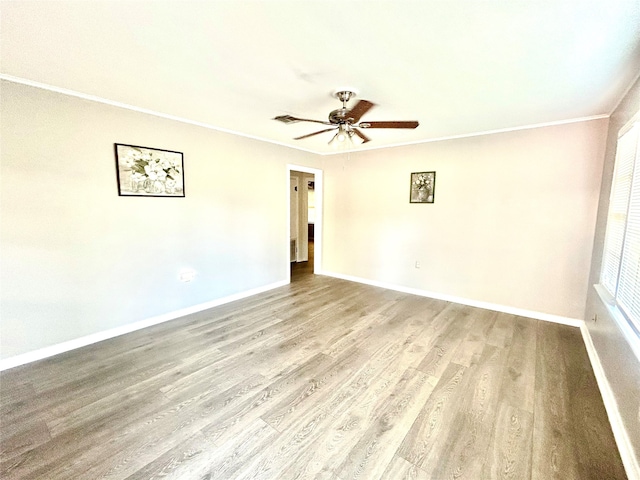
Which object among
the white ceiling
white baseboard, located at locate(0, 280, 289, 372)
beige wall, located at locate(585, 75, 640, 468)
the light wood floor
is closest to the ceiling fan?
the white ceiling

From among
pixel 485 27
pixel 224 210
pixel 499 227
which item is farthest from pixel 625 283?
pixel 224 210

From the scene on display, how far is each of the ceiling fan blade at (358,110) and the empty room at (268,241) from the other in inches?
1.4

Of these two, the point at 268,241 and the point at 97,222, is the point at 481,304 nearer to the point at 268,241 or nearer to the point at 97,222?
the point at 268,241

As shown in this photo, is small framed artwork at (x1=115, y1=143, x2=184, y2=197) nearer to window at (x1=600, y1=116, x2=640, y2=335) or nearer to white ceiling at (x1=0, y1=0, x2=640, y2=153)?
white ceiling at (x1=0, y1=0, x2=640, y2=153)

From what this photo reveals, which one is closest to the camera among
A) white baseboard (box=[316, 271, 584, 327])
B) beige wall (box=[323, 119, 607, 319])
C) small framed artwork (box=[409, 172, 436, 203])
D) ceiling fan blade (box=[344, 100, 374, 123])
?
ceiling fan blade (box=[344, 100, 374, 123])

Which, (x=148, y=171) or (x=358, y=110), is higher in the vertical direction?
(x=358, y=110)

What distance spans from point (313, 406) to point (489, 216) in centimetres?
327

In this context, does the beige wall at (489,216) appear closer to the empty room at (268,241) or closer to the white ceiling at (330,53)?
the empty room at (268,241)

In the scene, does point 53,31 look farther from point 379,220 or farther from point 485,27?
point 379,220

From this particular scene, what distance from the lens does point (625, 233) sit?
6.90 ft

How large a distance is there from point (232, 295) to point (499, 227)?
12.4 ft

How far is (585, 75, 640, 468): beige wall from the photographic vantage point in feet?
5.30

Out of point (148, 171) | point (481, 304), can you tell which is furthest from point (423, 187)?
point (148, 171)

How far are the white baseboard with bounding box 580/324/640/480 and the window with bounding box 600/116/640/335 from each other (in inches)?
23.0
